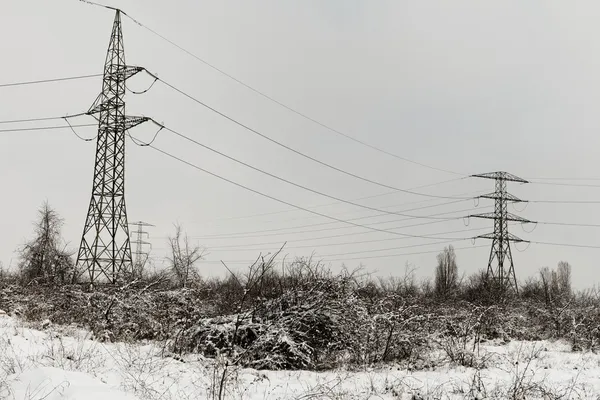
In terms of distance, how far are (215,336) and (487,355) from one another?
20.1 ft

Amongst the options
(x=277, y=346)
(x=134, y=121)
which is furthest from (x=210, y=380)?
(x=134, y=121)

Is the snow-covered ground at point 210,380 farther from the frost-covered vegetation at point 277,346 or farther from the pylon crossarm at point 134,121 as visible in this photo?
the pylon crossarm at point 134,121

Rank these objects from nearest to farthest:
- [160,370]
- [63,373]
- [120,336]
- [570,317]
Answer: [63,373]
[160,370]
[120,336]
[570,317]

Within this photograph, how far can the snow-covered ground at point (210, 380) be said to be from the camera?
637 cm

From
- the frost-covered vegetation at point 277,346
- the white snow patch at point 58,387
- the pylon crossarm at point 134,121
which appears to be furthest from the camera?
the pylon crossarm at point 134,121

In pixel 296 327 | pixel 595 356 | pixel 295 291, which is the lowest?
pixel 595 356

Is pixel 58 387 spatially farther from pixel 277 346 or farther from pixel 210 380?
pixel 277 346

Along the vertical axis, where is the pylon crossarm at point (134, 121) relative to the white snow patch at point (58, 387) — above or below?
above

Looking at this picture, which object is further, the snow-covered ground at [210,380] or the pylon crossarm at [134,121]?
the pylon crossarm at [134,121]

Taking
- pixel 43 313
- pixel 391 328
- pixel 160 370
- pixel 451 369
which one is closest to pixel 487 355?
pixel 451 369

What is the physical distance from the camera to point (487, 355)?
35.6 feet

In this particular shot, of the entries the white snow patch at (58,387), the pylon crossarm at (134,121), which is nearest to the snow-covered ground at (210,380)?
the white snow patch at (58,387)

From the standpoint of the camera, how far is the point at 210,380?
789cm

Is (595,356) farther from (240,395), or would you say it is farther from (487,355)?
(240,395)
